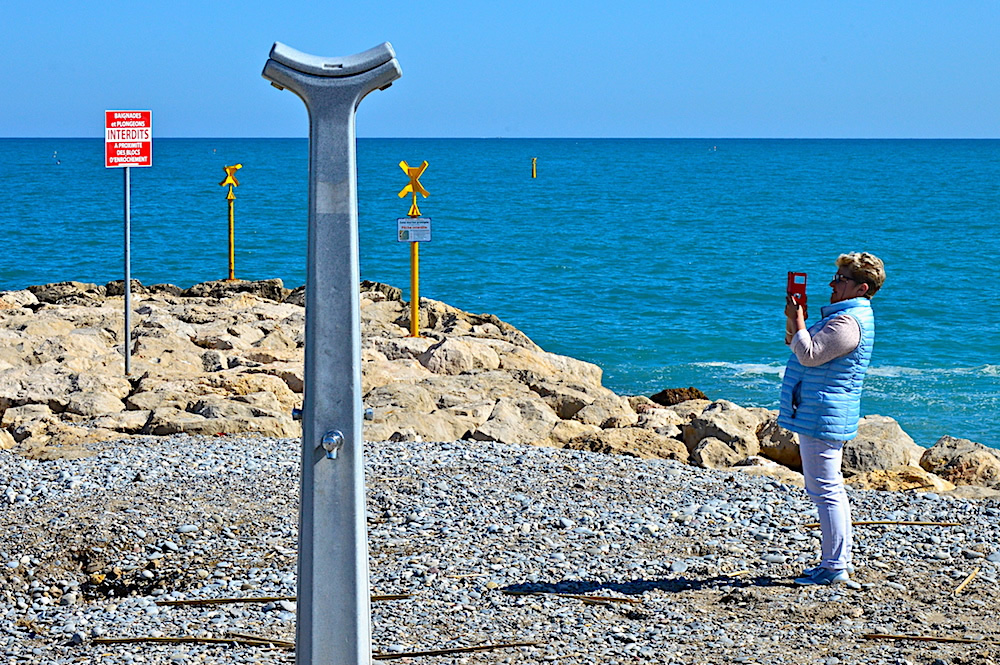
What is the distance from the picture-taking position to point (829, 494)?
6000 mm

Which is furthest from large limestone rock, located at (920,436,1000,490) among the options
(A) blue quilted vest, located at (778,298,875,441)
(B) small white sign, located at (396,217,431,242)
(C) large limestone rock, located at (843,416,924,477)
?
(B) small white sign, located at (396,217,431,242)

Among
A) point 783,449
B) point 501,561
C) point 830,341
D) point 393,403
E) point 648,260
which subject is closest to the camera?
point 830,341

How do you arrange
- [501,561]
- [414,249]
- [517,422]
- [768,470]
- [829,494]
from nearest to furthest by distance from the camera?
[829,494]
[501,561]
[768,470]
[517,422]
[414,249]

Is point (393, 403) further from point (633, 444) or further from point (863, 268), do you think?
point (863, 268)

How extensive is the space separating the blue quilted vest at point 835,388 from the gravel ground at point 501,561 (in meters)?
0.87

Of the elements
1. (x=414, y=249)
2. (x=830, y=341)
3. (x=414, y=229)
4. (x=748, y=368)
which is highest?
(x=414, y=229)

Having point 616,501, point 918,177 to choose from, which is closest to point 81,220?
point 616,501

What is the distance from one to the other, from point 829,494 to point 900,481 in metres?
3.42

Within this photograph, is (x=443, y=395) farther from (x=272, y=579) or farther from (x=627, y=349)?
(x=627, y=349)

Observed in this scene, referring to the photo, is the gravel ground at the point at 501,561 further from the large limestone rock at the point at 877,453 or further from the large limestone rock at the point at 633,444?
the large limestone rock at the point at 877,453

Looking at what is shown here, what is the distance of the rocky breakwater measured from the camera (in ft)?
32.4

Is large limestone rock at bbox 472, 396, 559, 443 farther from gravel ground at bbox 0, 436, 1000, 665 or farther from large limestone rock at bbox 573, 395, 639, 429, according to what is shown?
gravel ground at bbox 0, 436, 1000, 665

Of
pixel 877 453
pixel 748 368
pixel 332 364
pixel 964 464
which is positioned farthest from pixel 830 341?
pixel 748 368
